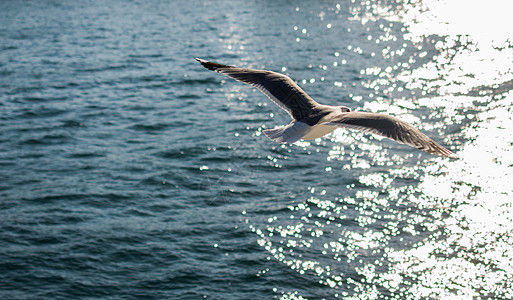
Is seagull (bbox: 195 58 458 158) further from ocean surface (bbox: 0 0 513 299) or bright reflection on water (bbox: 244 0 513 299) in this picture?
bright reflection on water (bbox: 244 0 513 299)

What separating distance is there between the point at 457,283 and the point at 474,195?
407 inches

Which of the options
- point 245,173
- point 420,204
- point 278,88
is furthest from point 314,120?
point 245,173

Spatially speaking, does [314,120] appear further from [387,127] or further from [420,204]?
[420,204]

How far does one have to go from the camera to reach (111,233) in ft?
149

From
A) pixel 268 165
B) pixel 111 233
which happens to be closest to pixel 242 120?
pixel 268 165

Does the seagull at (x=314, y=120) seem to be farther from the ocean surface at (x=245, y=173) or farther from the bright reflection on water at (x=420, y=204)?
the bright reflection on water at (x=420, y=204)

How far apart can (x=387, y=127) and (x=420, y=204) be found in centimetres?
3437

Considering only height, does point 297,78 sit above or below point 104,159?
above

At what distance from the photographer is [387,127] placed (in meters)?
15.6

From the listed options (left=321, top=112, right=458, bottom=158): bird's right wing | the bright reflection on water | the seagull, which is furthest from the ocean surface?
(left=321, top=112, right=458, bottom=158): bird's right wing

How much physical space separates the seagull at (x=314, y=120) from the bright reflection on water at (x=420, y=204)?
2453cm

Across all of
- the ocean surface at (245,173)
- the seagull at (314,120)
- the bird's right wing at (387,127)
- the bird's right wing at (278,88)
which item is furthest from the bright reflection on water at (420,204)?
the bird's right wing at (387,127)

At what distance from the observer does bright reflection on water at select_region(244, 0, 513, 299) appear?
135 feet

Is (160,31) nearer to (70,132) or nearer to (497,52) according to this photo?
(70,132)
